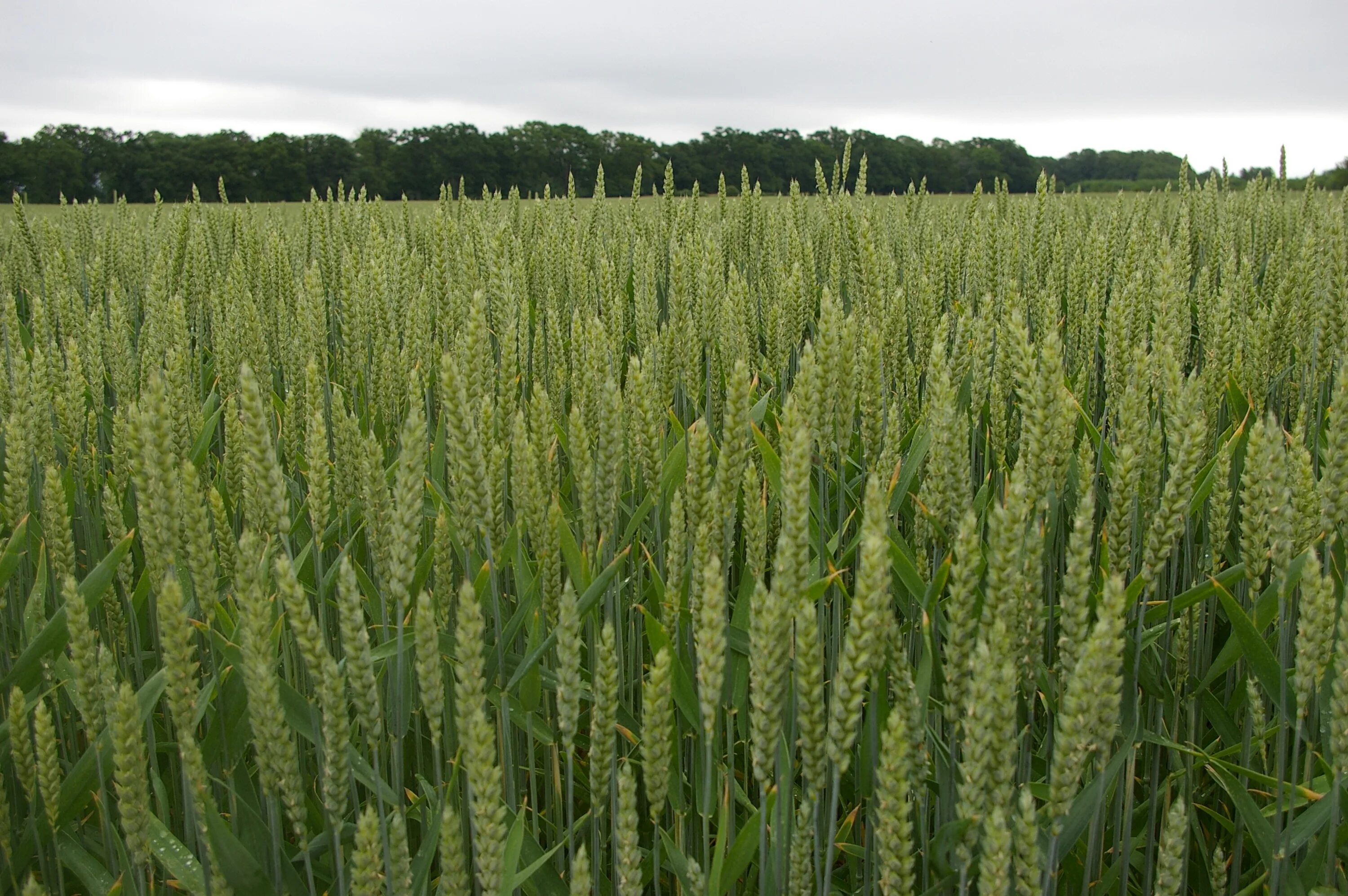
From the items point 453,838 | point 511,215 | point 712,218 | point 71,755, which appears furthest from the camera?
point 712,218

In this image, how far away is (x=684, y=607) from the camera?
4.22 feet

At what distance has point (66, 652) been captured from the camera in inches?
60.5

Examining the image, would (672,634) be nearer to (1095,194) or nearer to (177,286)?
(177,286)

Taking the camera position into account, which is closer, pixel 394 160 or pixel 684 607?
pixel 684 607

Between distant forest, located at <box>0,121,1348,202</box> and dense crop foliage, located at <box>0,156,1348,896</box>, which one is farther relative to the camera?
distant forest, located at <box>0,121,1348,202</box>

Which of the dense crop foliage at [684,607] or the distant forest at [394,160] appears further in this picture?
the distant forest at [394,160]

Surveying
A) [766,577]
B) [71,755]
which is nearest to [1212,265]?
[766,577]

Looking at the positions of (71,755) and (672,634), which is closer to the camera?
(672,634)

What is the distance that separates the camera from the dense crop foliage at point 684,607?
0.85m

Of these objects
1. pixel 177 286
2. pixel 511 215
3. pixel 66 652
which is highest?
pixel 511 215

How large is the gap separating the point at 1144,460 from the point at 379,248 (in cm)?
209

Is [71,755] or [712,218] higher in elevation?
[712,218]

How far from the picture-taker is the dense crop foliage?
852 millimetres

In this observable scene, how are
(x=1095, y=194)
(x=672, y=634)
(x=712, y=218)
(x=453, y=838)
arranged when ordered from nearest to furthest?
(x=453, y=838), (x=672, y=634), (x=712, y=218), (x=1095, y=194)
